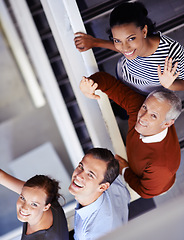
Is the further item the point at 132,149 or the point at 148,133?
the point at 132,149

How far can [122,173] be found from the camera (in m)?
2.01

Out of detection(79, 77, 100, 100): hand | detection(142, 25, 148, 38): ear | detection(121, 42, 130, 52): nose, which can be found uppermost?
detection(142, 25, 148, 38): ear

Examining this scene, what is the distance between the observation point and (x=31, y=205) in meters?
1.66

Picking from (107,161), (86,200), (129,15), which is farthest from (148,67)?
(86,200)

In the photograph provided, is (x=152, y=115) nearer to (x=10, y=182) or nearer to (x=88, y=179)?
(x=88, y=179)

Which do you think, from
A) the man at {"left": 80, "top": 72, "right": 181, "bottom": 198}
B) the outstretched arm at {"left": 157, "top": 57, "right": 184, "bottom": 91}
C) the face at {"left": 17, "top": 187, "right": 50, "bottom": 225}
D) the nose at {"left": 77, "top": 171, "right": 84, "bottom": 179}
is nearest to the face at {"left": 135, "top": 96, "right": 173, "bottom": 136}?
the man at {"left": 80, "top": 72, "right": 181, "bottom": 198}

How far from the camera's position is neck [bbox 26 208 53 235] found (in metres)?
1.71

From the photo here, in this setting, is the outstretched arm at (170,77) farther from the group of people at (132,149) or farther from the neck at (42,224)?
the neck at (42,224)

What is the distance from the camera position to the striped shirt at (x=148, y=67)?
63.1 inches

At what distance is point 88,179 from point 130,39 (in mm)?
886

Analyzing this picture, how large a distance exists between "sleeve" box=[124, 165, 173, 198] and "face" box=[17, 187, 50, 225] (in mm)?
637

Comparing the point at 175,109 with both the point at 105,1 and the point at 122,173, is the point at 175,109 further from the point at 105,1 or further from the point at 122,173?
the point at 105,1

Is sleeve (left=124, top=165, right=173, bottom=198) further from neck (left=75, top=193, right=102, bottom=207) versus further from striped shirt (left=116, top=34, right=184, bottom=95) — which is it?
striped shirt (left=116, top=34, right=184, bottom=95)

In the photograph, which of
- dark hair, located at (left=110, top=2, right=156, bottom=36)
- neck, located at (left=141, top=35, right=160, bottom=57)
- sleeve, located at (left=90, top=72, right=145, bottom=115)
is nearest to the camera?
dark hair, located at (left=110, top=2, right=156, bottom=36)
